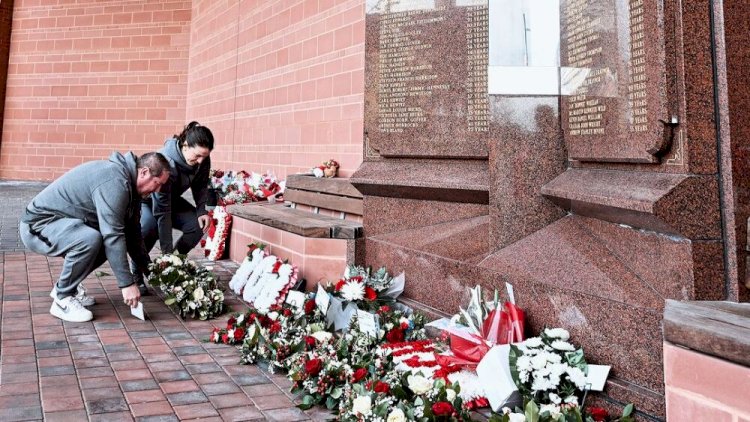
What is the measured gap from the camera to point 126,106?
36.6 feet

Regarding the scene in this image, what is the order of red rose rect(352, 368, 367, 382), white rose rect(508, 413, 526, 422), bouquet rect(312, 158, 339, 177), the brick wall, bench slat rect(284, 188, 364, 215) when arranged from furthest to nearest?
1. bouquet rect(312, 158, 339, 177)
2. bench slat rect(284, 188, 364, 215)
3. red rose rect(352, 368, 367, 382)
4. white rose rect(508, 413, 526, 422)
5. the brick wall

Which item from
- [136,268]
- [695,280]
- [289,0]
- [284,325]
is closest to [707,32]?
[695,280]

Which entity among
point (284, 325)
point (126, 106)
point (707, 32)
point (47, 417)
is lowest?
point (47, 417)

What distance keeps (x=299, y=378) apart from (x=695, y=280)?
5.25 feet

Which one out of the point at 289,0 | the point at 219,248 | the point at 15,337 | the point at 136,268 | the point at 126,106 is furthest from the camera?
the point at 126,106

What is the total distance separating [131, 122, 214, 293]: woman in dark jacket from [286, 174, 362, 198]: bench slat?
0.97 metres

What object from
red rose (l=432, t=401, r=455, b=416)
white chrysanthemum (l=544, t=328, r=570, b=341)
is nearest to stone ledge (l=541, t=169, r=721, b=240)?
white chrysanthemum (l=544, t=328, r=570, b=341)

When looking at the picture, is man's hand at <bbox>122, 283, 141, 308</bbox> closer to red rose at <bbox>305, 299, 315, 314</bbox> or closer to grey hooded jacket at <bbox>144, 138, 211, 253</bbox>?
red rose at <bbox>305, 299, 315, 314</bbox>

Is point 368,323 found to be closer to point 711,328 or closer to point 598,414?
point 598,414

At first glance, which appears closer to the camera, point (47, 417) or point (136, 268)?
point (47, 417)

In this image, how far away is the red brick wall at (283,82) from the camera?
227 inches

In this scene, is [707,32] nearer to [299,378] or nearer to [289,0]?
[299,378]

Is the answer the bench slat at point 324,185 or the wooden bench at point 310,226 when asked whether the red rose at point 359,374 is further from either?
the bench slat at point 324,185

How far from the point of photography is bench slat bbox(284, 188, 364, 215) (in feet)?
15.4
